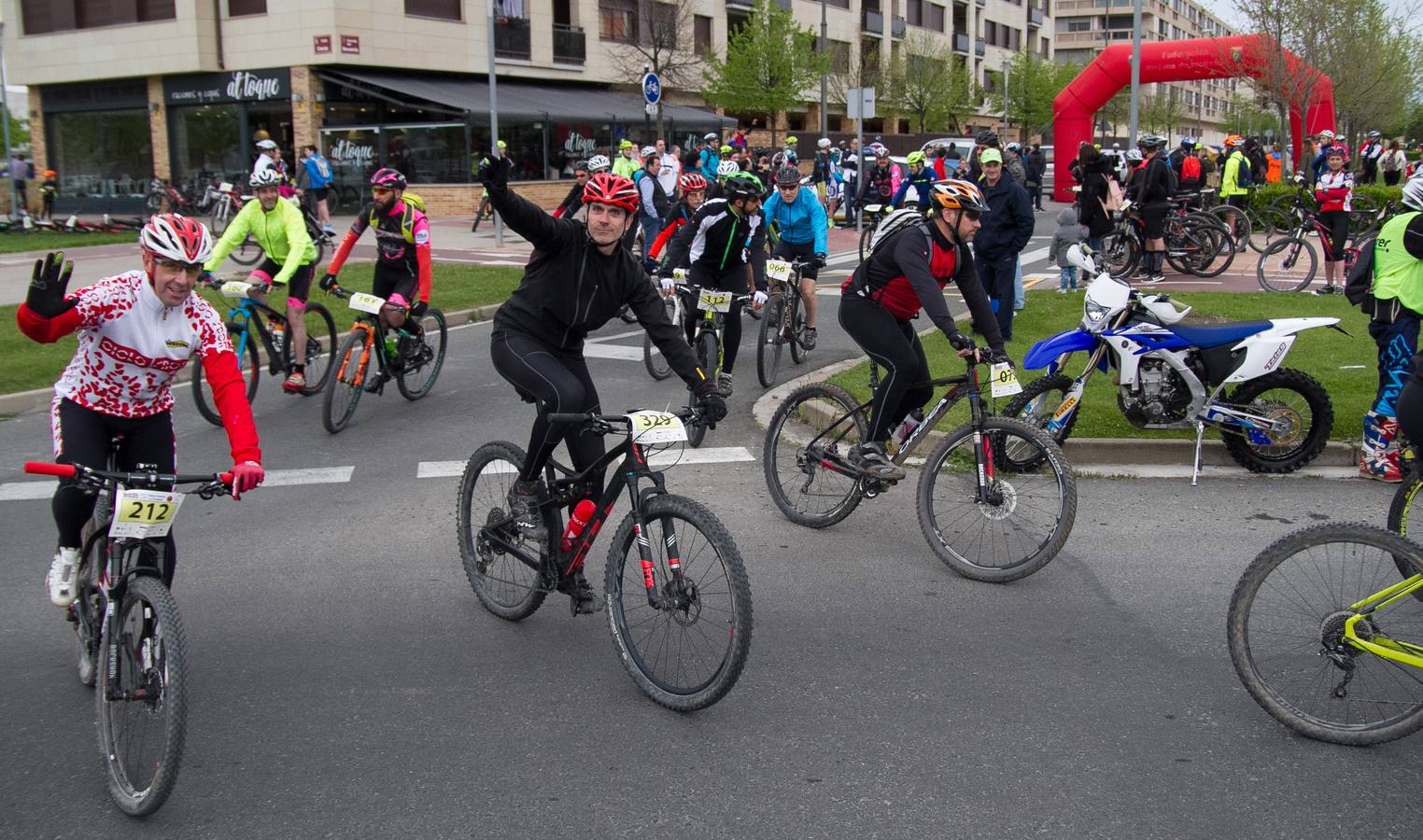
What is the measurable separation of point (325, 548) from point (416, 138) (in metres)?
27.8

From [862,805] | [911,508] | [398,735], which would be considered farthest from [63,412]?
[911,508]

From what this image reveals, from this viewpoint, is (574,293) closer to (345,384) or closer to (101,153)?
(345,384)

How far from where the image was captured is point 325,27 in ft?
106

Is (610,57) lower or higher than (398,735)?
higher

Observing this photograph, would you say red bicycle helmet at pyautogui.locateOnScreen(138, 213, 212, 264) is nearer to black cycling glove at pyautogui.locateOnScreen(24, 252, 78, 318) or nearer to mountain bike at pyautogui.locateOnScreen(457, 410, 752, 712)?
black cycling glove at pyautogui.locateOnScreen(24, 252, 78, 318)

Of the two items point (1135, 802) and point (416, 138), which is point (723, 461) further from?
point (416, 138)

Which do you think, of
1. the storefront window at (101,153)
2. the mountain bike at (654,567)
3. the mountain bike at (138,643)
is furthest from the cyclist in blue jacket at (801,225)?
the storefront window at (101,153)

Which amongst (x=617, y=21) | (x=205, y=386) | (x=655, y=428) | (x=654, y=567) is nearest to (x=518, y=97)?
(x=617, y=21)

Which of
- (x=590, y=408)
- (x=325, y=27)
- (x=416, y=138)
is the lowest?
(x=590, y=408)

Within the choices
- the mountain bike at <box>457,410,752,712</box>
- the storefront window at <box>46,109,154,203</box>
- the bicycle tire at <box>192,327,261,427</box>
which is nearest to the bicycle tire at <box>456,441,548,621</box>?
the mountain bike at <box>457,410,752,712</box>

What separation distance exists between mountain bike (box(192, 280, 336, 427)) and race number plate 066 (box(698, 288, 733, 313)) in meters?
3.04

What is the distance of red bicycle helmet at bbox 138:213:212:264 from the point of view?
4.14m

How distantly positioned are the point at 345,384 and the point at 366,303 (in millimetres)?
629

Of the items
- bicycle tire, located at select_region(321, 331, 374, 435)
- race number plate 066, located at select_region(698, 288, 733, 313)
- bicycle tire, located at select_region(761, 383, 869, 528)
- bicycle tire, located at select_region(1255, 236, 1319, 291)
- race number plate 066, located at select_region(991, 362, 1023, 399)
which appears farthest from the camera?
bicycle tire, located at select_region(1255, 236, 1319, 291)
